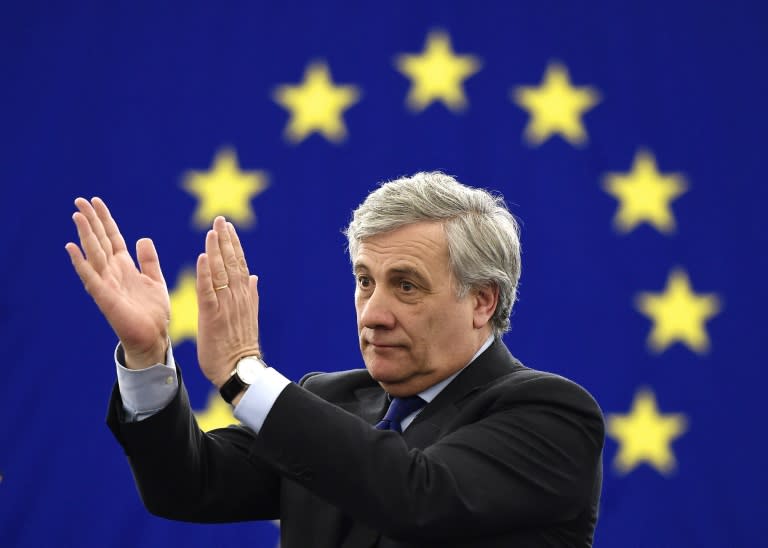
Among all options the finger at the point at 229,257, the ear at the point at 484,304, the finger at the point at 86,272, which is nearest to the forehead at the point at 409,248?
the ear at the point at 484,304

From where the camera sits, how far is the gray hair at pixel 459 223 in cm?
211

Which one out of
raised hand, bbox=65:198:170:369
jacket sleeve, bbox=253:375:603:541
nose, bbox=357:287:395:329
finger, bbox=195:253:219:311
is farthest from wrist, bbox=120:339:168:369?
nose, bbox=357:287:395:329

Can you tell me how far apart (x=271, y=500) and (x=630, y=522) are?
2047mm

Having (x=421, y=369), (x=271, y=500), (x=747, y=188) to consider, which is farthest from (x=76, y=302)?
(x=747, y=188)

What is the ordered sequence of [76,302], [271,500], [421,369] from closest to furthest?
[421,369] < [271,500] < [76,302]

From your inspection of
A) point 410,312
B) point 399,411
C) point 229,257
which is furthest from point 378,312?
point 229,257

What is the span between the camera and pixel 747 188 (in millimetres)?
4074

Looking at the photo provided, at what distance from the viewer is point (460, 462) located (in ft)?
5.80

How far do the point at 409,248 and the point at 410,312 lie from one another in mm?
134

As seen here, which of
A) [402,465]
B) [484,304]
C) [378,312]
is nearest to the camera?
[402,465]

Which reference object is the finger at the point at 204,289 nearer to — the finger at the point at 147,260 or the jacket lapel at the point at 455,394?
the finger at the point at 147,260

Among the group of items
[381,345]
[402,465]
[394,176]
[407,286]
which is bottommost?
[402,465]

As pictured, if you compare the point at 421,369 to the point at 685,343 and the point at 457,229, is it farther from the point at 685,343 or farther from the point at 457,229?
the point at 685,343

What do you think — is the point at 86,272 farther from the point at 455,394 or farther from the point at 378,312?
the point at 455,394
